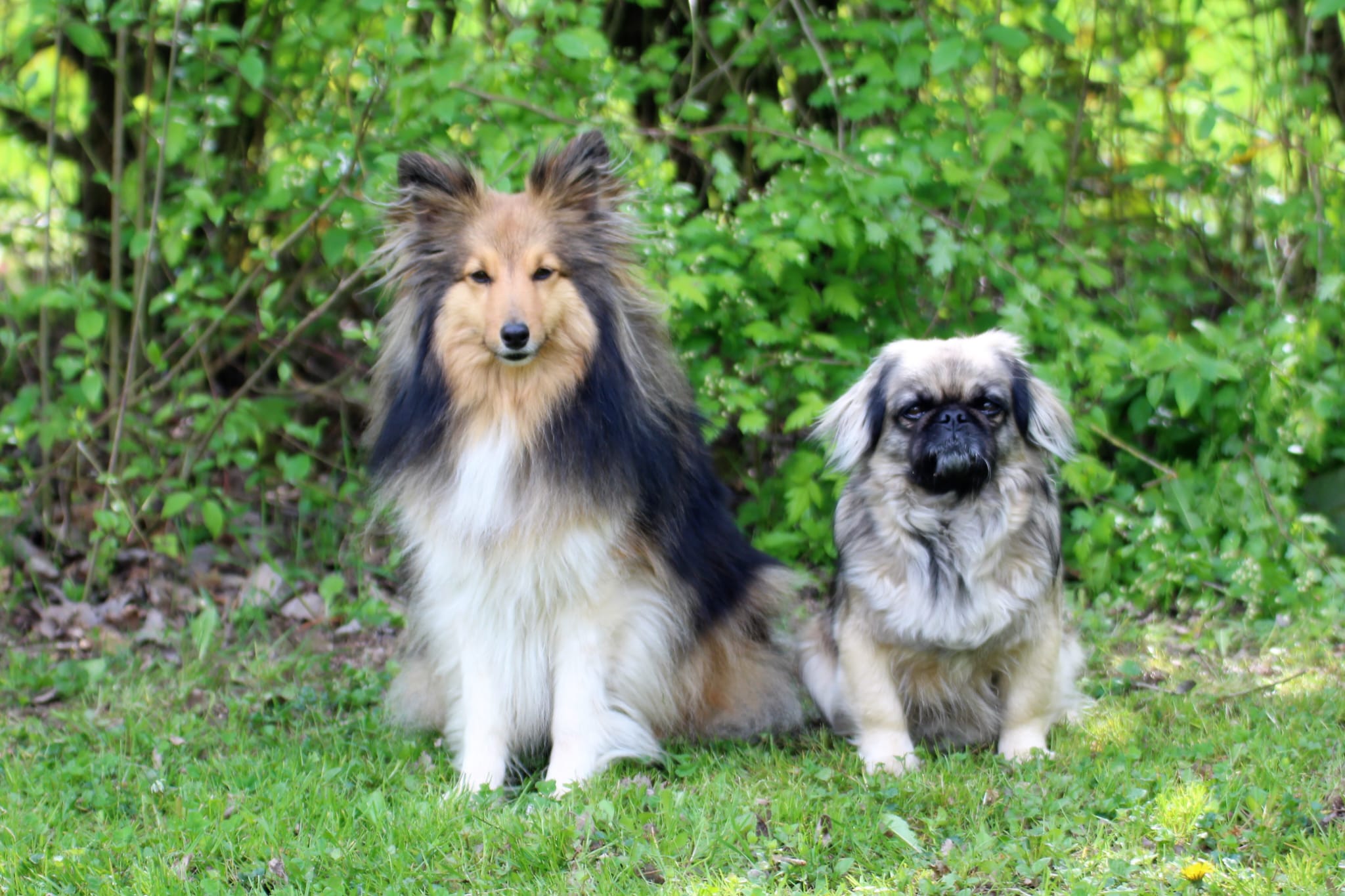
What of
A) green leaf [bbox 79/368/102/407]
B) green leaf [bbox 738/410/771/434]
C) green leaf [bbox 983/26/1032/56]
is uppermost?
green leaf [bbox 983/26/1032/56]

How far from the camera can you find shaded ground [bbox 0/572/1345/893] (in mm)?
2945

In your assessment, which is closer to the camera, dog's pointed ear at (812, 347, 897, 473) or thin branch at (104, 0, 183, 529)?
dog's pointed ear at (812, 347, 897, 473)

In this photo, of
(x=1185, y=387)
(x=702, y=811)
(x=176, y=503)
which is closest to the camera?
(x=702, y=811)

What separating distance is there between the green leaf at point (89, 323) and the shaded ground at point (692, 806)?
1293 mm

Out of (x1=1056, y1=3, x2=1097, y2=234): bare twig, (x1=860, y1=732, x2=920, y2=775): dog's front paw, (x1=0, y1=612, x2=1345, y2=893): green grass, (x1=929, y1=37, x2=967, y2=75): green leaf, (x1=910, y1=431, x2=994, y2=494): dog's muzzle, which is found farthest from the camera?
(x1=1056, y1=3, x2=1097, y2=234): bare twig

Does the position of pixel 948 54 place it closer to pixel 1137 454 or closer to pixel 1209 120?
pixel 1209 120

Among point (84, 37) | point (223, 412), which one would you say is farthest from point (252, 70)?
point (223, 412)

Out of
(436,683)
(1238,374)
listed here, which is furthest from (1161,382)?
(436,683)

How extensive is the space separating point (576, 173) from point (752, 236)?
1.28 meters

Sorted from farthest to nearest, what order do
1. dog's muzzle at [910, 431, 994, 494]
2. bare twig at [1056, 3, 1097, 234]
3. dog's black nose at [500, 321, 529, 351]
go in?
1. bare twig at [1056, 3, 1097, 234]
2. dog's muzzle at [910, 431, 994, 494]
3. dog's black nose at [500, 321, 529, 351]

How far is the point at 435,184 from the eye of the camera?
3613mm

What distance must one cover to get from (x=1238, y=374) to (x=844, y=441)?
1978 millimetres

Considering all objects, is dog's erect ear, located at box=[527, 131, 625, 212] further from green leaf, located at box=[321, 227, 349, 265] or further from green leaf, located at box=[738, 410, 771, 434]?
green leaf, located at box=[321, 227, 349, 265]

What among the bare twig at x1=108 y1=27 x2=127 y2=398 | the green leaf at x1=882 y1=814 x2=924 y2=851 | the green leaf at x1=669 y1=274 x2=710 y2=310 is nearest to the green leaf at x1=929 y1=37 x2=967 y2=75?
the green leaf at x1=669 y1=274 x2=710 y2=310
